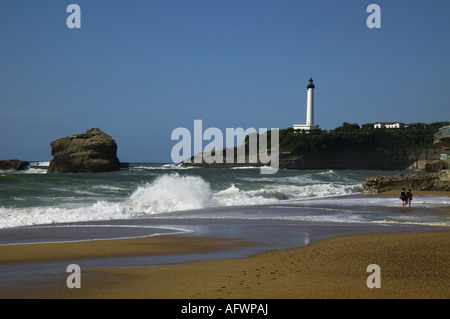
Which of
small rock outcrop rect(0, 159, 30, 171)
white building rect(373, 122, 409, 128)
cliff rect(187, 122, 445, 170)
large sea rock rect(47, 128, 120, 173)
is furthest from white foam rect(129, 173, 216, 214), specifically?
white building rect(373, 122, 409, 128)

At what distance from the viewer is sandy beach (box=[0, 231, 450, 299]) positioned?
19.3ft

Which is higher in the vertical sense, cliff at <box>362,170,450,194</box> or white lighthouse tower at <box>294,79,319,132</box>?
white lighthouse tower at <box>294,79,319,132</box>

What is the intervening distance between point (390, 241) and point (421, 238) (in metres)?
0.90

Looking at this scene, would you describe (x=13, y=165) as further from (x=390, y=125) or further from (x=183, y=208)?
(x=390, y=125)

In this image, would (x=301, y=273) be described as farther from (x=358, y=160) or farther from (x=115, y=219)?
(x=358, y=160)

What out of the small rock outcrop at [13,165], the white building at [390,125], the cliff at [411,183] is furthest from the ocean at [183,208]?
the white building at [390,125]

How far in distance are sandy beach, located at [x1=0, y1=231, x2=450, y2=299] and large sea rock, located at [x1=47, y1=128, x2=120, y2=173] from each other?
2002 inches

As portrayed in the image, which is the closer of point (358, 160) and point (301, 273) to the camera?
point (301, 273)

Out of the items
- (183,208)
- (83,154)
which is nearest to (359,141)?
(83,154)

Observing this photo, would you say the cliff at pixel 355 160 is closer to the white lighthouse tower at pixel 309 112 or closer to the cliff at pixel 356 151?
the cliff at pixel 356 151

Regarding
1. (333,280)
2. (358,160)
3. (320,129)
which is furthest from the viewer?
(320,129)

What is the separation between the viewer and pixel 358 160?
109 meters

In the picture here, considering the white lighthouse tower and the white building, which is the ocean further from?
the white building

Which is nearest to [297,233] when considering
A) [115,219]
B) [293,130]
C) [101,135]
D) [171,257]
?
[171,257]
